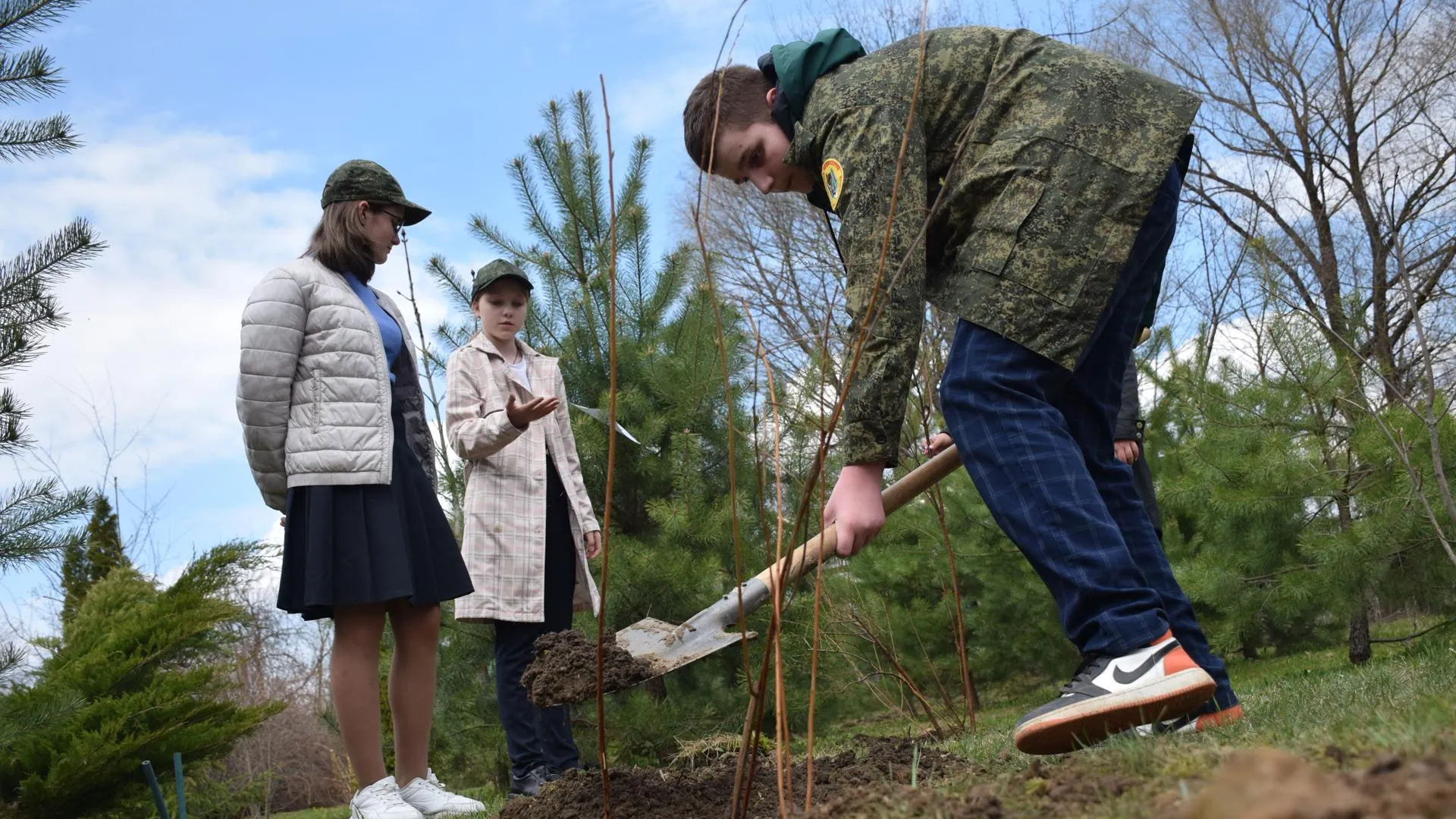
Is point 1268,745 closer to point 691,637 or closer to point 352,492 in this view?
point 691,637

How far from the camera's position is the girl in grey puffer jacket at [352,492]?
288 cm

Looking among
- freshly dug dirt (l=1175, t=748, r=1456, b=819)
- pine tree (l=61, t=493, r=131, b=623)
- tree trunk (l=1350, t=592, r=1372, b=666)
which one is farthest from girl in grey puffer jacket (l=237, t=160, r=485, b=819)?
pine tree (l=61, t=493, r=131, b=623)

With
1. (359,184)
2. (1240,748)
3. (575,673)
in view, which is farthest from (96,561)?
(1240,748)

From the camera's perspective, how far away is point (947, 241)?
213cm

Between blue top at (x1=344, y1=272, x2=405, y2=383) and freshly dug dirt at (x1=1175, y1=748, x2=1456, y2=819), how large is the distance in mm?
2766

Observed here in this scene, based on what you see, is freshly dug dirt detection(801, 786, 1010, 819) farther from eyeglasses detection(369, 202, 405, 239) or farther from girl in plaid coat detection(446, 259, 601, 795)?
eyeglasses detection(369, 202, 405, 239)

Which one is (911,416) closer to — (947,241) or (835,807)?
(947,241)

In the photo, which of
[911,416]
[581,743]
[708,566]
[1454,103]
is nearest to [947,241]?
[708,566]

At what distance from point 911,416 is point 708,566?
204 centimetres

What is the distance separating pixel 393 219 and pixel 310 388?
66 centimetres

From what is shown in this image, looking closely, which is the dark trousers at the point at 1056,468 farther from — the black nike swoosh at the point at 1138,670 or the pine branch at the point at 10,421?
the pine branch at the point at 10,421

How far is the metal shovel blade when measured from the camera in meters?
2.53

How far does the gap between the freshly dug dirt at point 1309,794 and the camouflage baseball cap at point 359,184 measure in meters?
2.92

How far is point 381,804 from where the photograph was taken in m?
2.85
